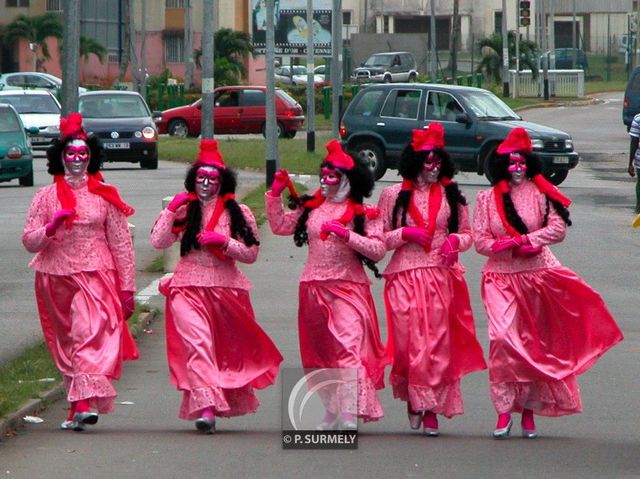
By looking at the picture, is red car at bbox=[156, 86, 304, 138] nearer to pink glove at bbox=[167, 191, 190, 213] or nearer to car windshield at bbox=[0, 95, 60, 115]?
car windshield at bbox=[0, 95, 60, 115]

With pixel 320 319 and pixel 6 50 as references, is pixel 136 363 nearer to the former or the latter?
pixel 320 319

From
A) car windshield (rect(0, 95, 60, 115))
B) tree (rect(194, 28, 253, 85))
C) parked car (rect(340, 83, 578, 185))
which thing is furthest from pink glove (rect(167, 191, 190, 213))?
tree (rect(194, 28, 253, 85))

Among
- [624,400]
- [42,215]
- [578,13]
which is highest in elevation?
[578,13]

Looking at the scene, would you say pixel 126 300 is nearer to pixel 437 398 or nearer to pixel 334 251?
pixel 334 251

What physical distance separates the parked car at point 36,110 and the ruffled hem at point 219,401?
2695 cm

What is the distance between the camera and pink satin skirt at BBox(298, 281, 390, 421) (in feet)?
27.8

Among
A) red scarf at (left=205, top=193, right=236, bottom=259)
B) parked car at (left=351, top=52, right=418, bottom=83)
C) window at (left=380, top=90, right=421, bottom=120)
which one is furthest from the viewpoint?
parked car at (left=351, top=52, right=418, bottom=83)

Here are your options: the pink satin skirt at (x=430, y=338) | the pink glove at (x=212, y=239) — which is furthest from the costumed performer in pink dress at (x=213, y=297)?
the pink satin skirt at (x=430, y=338)

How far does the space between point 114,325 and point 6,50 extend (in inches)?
2636

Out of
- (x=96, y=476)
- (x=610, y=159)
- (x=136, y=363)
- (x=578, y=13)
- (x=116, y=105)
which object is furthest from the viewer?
(x=578, y=13)

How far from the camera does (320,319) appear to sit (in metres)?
8.66

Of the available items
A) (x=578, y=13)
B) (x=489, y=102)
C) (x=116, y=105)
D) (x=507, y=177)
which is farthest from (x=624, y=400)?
(x=578, y=13)

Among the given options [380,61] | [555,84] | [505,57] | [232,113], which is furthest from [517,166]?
[380,61]

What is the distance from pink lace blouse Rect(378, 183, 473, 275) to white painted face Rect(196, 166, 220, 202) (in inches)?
35.3
